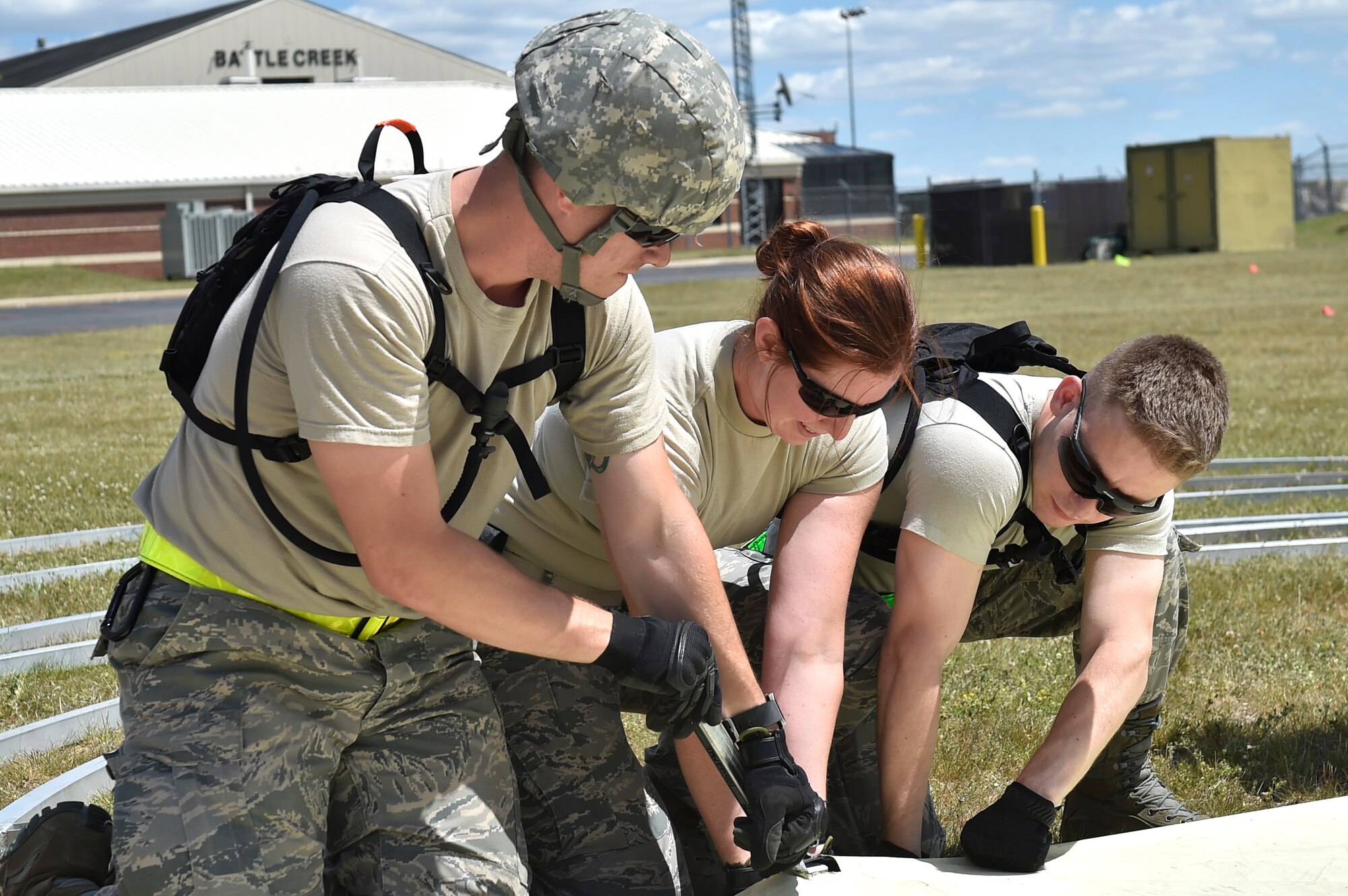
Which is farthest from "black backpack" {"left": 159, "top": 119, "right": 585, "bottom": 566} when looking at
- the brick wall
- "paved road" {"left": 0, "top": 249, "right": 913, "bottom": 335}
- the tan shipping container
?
the brick wall

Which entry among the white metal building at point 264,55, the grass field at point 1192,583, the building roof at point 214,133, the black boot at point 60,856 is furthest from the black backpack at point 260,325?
the white metal building at point 264,55

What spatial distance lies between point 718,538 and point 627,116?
1377mm

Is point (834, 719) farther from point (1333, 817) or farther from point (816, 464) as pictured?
point (1333, 817)

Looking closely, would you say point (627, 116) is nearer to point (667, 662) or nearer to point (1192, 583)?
point (667, 662)

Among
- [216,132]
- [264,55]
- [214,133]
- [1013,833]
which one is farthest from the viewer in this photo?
[264,55]

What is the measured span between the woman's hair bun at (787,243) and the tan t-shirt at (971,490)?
53cm

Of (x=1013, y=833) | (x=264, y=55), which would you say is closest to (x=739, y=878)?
(x=1013, y=833)

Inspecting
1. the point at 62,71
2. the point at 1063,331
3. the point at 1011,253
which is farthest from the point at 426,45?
the point at 1063,331

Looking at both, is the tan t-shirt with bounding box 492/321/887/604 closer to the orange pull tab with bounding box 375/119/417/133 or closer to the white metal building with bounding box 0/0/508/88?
the orange pull tab with bounding box 375/119/417/133

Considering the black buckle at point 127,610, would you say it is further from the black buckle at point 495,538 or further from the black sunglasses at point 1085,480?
the black sunglasses at point 1085,480

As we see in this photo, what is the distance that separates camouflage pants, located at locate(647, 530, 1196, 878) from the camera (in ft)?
11.5

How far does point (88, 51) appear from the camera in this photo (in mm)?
64062

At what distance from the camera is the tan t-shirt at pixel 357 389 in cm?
230

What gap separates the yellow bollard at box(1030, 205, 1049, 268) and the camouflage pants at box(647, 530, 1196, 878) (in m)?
31.9
